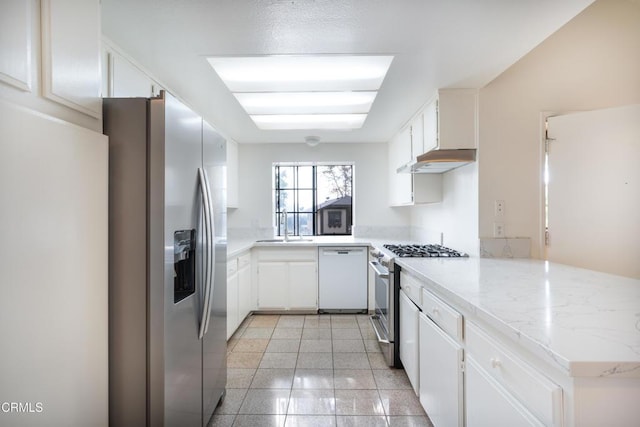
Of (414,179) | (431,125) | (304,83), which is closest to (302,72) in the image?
(304,83)

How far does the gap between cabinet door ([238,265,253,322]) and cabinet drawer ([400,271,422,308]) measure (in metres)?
1.80

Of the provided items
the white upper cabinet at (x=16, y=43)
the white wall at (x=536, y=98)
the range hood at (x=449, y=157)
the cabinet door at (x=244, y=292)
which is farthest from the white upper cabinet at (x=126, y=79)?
the white wall at (x=536, y=98)

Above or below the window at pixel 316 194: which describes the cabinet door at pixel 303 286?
below

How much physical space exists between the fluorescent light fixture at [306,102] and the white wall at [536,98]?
99 centimetres

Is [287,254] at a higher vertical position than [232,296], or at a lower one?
higher

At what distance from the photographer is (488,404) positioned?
3.50 feet

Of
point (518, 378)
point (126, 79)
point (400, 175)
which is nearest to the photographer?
point (518, 378)

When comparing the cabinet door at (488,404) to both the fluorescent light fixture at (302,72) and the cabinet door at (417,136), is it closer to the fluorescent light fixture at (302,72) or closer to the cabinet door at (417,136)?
the fluorescent light fixture at (302,72)

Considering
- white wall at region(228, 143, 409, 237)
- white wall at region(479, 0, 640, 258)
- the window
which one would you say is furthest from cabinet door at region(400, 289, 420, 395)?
the window

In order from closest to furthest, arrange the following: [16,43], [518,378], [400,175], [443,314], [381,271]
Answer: [16,43] → [518,378] → [443,314] → [381,271] → [400,175]

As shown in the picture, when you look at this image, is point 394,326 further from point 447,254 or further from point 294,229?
point 294,229

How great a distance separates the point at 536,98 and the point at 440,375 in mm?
2116

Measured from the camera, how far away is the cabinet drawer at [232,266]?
280 centimetres

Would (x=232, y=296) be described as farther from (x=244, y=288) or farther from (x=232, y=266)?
(x=244, y=288)
